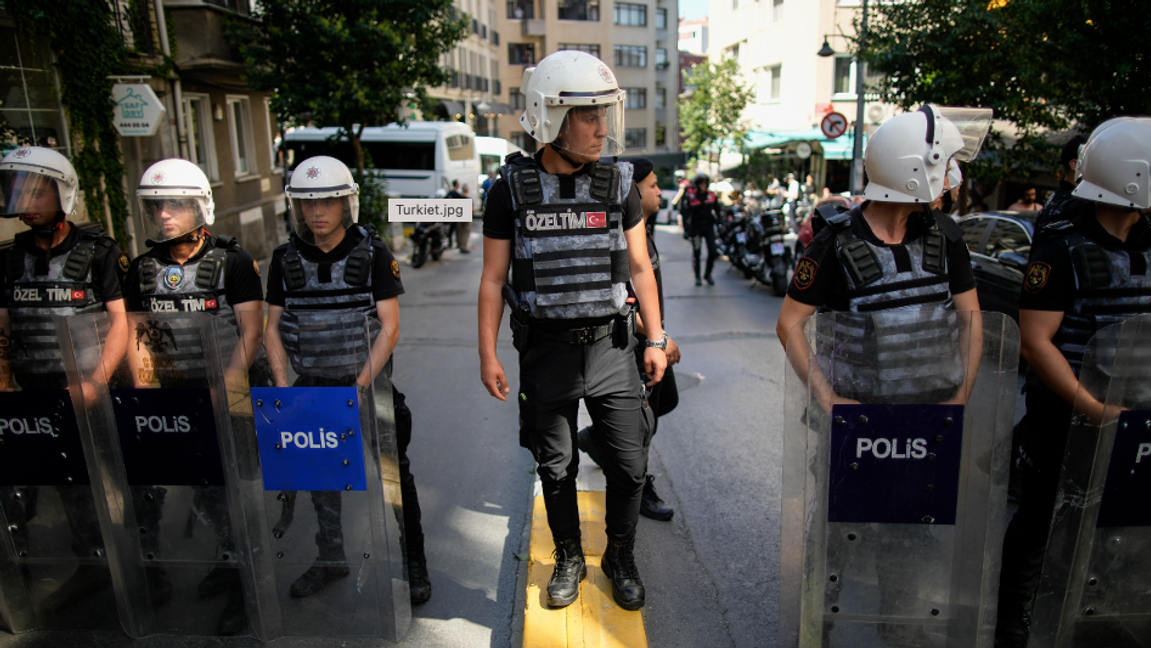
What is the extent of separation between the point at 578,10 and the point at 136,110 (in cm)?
4331

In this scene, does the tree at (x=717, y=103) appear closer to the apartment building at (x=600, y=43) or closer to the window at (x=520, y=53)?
the apartment building at (x=600, y=43)

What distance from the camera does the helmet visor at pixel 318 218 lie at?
314 cm

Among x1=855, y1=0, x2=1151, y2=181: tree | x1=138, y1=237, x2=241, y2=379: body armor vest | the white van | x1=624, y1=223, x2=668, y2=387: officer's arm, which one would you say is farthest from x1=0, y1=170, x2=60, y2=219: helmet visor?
the white van

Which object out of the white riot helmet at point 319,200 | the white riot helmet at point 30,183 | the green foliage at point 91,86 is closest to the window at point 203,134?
the green foliage at point 91,86

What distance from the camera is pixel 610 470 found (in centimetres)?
301

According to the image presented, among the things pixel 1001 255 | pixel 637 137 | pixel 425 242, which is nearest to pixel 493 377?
pixel 1001 255

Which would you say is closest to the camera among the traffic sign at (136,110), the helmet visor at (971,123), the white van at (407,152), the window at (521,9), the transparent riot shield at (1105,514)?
the transparent riot shield at (1105,514)

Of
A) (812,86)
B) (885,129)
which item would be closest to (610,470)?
(885,129)

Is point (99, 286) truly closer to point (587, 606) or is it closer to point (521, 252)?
point (521, 252)

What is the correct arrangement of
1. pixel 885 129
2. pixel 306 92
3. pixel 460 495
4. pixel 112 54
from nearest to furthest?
pixel 885 129 → pixel 460 495 → pixel 112 54 → pixel 306 92

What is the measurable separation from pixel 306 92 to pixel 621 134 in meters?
12.3

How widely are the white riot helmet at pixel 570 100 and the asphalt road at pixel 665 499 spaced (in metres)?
1.91

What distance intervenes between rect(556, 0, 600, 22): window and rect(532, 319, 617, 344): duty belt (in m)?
50.3

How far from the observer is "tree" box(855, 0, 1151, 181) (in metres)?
6.72
